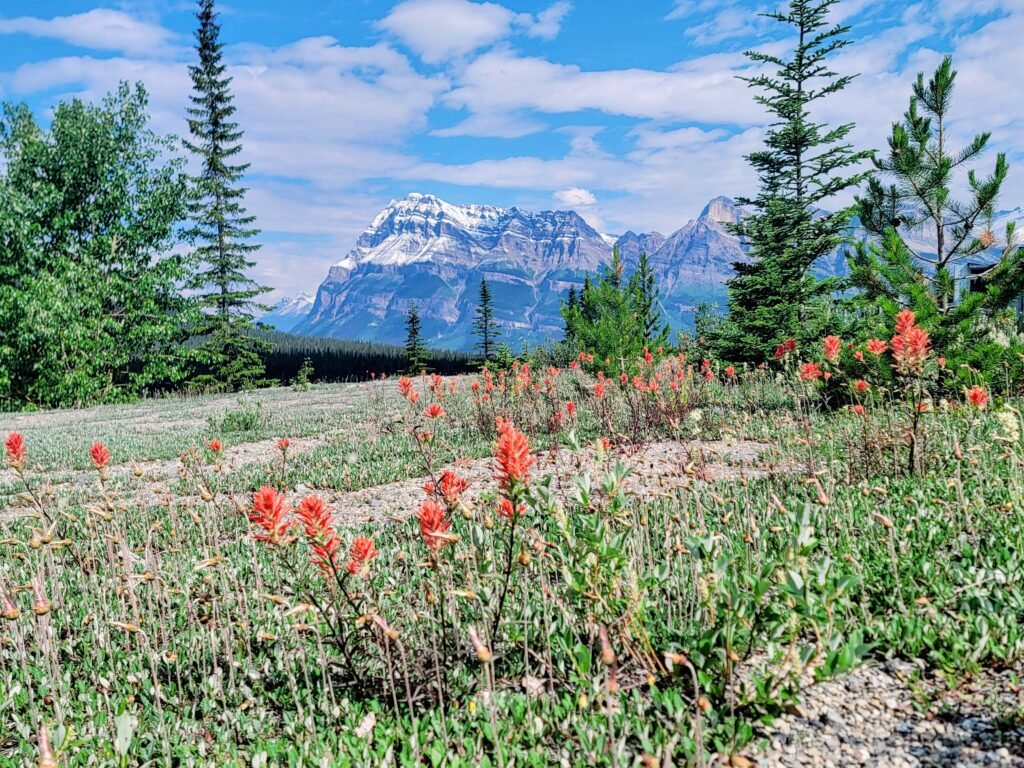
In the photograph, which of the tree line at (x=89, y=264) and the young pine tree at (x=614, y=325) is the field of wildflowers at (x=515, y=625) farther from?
the tree line at (x=89, y=264)

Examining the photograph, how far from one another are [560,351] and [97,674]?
101 feet

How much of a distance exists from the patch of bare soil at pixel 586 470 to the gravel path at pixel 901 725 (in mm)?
2889

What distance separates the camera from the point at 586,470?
6793mm

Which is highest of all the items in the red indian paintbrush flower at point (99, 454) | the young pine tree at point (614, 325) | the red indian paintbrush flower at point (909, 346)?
the young pine tree at point (614, 325)

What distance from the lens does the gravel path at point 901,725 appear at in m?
2.20

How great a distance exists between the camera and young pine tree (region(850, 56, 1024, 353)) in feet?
29.0

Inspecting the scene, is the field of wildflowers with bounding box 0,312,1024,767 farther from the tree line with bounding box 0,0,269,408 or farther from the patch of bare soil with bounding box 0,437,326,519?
the tree line with bounding box 0,0,269,408

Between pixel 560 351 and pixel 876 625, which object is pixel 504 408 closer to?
pixel 876 625

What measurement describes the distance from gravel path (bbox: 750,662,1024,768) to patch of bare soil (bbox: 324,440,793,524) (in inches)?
114

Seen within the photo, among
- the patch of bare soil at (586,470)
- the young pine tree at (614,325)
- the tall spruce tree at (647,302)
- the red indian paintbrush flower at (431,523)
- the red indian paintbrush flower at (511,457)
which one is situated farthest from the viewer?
the tall spruce tree at (647,302)

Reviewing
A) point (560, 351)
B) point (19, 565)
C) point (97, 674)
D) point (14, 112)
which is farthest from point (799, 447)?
point (14, 112)

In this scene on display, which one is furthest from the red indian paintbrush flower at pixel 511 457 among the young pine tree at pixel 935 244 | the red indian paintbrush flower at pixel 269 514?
the young pine tree at pixel 935 244

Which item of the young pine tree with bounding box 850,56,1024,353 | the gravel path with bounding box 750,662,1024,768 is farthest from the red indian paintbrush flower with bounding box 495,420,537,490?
the young pine tree with bounding box 850,56,1024,353

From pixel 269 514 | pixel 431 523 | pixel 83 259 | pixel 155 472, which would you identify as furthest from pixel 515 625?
pixel 83 259
